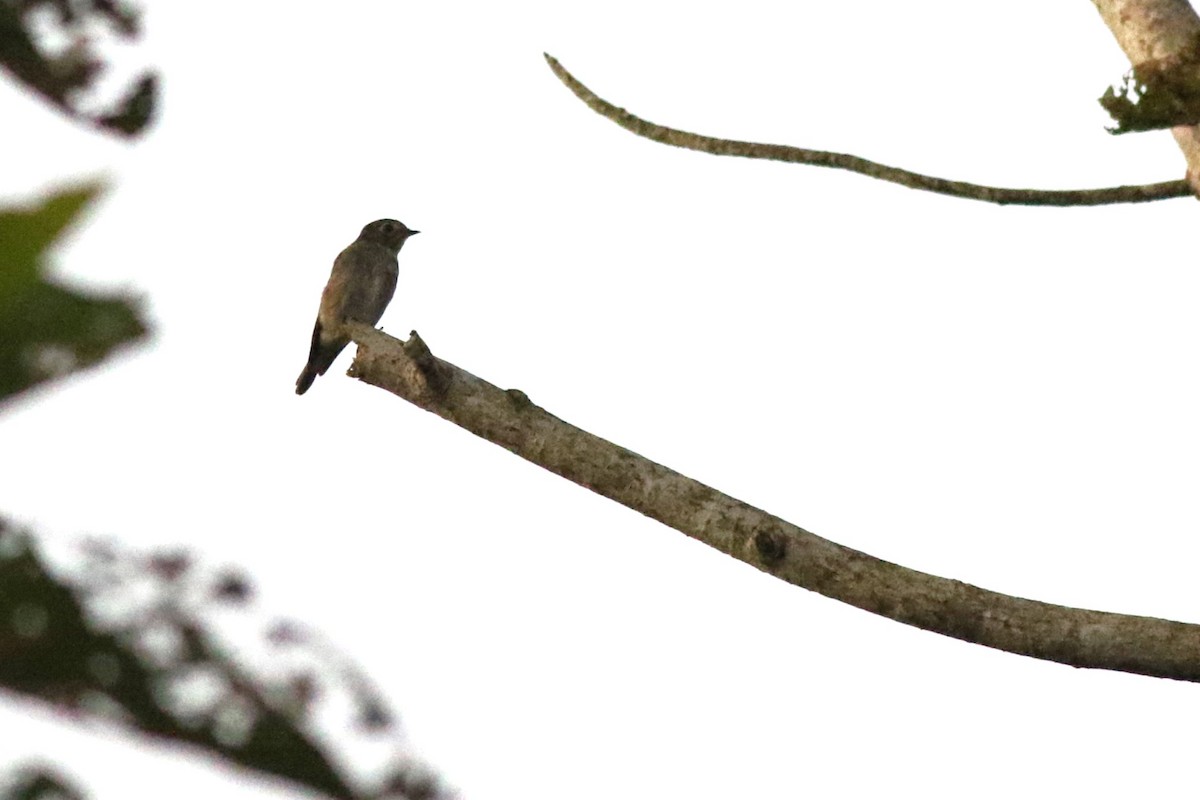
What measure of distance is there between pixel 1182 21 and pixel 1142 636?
2167 mm

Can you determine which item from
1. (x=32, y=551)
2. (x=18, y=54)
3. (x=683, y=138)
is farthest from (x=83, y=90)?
(x=683, y=138)

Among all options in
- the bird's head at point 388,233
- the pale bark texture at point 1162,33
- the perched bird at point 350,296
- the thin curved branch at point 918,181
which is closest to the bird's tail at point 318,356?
the perched bird at point 350,296

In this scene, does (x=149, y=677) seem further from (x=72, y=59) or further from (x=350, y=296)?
(x=350, y=296)

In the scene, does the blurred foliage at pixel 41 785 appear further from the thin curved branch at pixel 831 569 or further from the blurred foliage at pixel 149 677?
the thin curved branch at pixel 831 569

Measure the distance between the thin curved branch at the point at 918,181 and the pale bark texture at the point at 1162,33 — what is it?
0.44 feet

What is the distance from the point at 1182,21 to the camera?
5.07 metres

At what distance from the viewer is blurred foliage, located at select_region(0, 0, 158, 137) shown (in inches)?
56.5

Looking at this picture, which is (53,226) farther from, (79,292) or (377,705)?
(377,705)

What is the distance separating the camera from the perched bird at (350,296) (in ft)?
36.0

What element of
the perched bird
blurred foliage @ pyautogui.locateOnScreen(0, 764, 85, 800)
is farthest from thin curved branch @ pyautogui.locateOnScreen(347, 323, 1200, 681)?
the perched bird

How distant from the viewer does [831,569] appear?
4.46 meters

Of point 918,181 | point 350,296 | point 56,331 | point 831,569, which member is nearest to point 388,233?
point 350,296

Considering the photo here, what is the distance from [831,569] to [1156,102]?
1.69 m

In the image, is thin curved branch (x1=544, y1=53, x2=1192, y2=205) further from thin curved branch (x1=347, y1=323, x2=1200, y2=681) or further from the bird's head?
the bird's head
